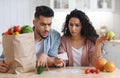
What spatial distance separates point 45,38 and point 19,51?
0.39m

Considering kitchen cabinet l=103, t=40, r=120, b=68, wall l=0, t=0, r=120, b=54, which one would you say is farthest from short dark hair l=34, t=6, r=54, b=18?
wall l=0, t=0, r=120, b=54

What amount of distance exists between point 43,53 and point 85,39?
51 cm

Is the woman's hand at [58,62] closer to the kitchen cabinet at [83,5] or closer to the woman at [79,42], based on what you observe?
the woman at [79,42]

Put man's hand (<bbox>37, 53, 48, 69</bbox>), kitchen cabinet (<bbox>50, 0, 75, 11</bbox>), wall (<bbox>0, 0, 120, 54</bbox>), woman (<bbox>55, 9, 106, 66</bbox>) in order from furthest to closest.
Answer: kitchen cabinet (<bbox>50, 0, 75, 11</bbox>) → wall (<bbox>0, 0, 120, 54</bbox>) → woman (<bbox>55, 9, 106, 66</bbox>) → man's hand (<bbox>37, 53, 48, 69</bbox>)

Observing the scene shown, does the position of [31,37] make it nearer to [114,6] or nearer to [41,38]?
[41,38]

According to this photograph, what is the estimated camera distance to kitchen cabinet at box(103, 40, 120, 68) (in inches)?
146

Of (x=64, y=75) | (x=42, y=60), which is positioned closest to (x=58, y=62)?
(x=42, y=60)

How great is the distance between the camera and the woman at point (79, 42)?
2.03 meters

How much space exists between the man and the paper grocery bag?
153 millimetres

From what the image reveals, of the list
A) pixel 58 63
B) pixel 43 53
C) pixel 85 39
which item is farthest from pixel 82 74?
pixel 85 39

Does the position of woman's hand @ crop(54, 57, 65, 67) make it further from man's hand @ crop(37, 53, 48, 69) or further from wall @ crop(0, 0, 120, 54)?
wall @ crop(0, 0, 120, 54)

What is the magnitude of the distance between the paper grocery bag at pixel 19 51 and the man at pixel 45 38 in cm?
15

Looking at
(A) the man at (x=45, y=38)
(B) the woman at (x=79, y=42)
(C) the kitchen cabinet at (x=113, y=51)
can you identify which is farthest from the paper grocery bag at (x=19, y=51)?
(C) the kitchen cabinet at (x=113, y=51)

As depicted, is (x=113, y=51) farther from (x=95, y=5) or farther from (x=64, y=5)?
(x=64, y=5)
